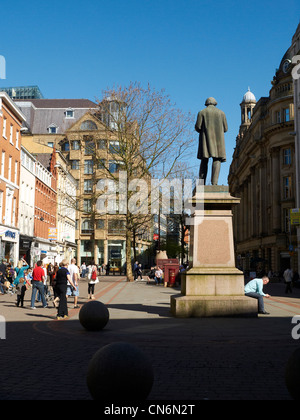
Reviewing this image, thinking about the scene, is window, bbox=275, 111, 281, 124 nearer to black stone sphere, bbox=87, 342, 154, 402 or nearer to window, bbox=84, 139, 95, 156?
window, bbox=84, 139, 95, 156

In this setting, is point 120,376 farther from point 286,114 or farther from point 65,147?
point 65,147

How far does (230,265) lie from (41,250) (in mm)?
42818

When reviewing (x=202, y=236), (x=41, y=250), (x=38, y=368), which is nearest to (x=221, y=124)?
(x=202, y=236)

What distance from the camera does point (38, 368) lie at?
23.2 feet

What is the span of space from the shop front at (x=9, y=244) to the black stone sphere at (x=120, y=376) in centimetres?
3377

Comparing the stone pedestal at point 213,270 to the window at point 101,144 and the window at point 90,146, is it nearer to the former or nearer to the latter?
the window at point 90,146

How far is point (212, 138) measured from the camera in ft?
46.9

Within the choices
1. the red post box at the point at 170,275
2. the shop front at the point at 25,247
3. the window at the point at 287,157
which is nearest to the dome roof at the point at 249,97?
the window at the point at 287,157

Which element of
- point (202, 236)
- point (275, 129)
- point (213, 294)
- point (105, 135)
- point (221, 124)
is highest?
point (275, 129)

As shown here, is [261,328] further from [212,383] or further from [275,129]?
[275,129]

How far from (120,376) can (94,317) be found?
6.49 meters

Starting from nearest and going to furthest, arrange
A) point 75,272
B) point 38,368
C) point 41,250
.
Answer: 1. point 38,368
2. point 75,272
3. point 41,250

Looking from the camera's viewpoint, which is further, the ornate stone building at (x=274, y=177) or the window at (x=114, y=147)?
the ornate stone building at (x=274, y=177)

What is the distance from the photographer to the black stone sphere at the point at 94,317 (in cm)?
1112
